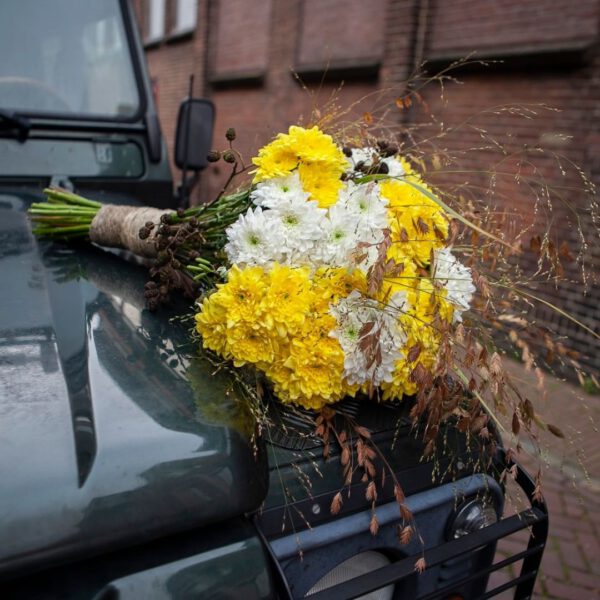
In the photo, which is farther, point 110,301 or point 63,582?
→ point 110,301

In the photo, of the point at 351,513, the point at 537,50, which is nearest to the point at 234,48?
the point at 537,50

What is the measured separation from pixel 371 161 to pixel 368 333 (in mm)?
556

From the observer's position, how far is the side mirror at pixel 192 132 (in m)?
2.72

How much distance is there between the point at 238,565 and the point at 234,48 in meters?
10.4

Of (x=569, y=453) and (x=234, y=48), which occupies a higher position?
(x=234, y=48)

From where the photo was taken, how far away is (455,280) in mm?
1622

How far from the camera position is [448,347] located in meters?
1.44

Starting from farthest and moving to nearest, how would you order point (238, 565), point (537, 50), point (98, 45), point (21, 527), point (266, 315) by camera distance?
point (537, 50) → point (98, 45) → point (266, 315) → point (238, 565) → point (21, 527)

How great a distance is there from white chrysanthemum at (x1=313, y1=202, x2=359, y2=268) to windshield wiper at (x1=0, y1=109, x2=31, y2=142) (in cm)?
127

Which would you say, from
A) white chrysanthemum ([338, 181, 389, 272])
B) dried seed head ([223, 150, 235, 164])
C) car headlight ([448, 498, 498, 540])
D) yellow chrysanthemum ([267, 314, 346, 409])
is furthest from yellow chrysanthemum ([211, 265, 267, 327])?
car headlight ([448, 498, 498, 540])

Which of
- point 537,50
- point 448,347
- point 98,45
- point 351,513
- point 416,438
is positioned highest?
point 537,50

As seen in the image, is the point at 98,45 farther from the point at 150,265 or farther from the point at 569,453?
the point at 569,453

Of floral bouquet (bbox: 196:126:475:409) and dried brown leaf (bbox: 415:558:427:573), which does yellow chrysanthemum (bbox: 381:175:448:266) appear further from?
dried brown leaf (bbox: 415:558:427:573)

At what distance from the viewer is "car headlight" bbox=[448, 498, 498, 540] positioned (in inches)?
64.2
